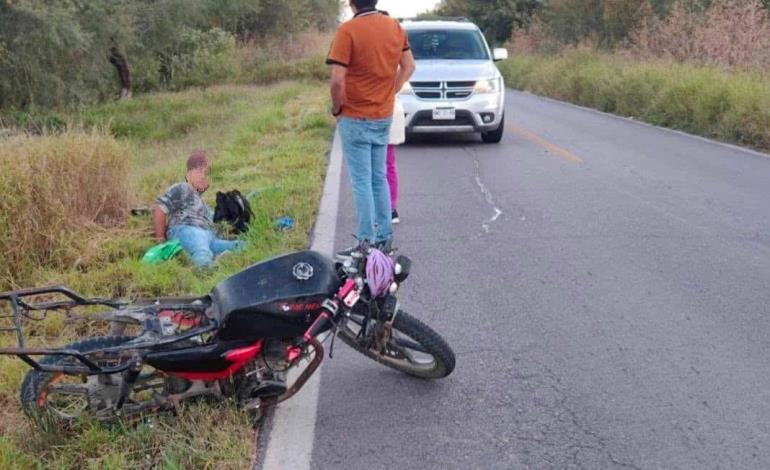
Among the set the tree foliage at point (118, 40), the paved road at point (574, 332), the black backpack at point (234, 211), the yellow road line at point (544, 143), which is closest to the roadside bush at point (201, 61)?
the tree foliage at point (118, 40)

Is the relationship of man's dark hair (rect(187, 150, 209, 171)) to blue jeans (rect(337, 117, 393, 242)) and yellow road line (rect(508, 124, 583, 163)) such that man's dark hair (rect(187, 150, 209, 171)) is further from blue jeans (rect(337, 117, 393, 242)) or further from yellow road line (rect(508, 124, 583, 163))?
yellow road line (rect(508, 124, 583, 163))

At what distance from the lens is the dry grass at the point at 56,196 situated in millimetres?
6570

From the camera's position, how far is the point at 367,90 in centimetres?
643

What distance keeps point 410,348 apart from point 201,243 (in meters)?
2.68

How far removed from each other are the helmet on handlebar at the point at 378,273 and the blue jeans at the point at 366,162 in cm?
216

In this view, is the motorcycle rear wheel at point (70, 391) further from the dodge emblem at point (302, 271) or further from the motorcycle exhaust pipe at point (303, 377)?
the dodge emblem at point (302, 271)

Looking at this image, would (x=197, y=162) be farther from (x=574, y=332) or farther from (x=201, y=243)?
(x=574, y=332)

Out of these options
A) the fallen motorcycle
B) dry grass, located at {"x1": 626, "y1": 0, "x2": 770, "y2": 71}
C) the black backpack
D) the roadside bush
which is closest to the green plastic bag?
the black backpack

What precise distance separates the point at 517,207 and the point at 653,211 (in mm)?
1385

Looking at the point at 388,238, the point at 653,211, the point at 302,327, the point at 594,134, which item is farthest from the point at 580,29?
the point at 302,327

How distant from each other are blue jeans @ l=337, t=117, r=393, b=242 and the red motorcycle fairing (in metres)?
2.48

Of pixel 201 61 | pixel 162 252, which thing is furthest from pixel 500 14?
pixel 162 252

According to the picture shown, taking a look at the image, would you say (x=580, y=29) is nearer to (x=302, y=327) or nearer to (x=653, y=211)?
(x=653, y=211)

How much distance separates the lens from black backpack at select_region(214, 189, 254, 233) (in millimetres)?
7625
